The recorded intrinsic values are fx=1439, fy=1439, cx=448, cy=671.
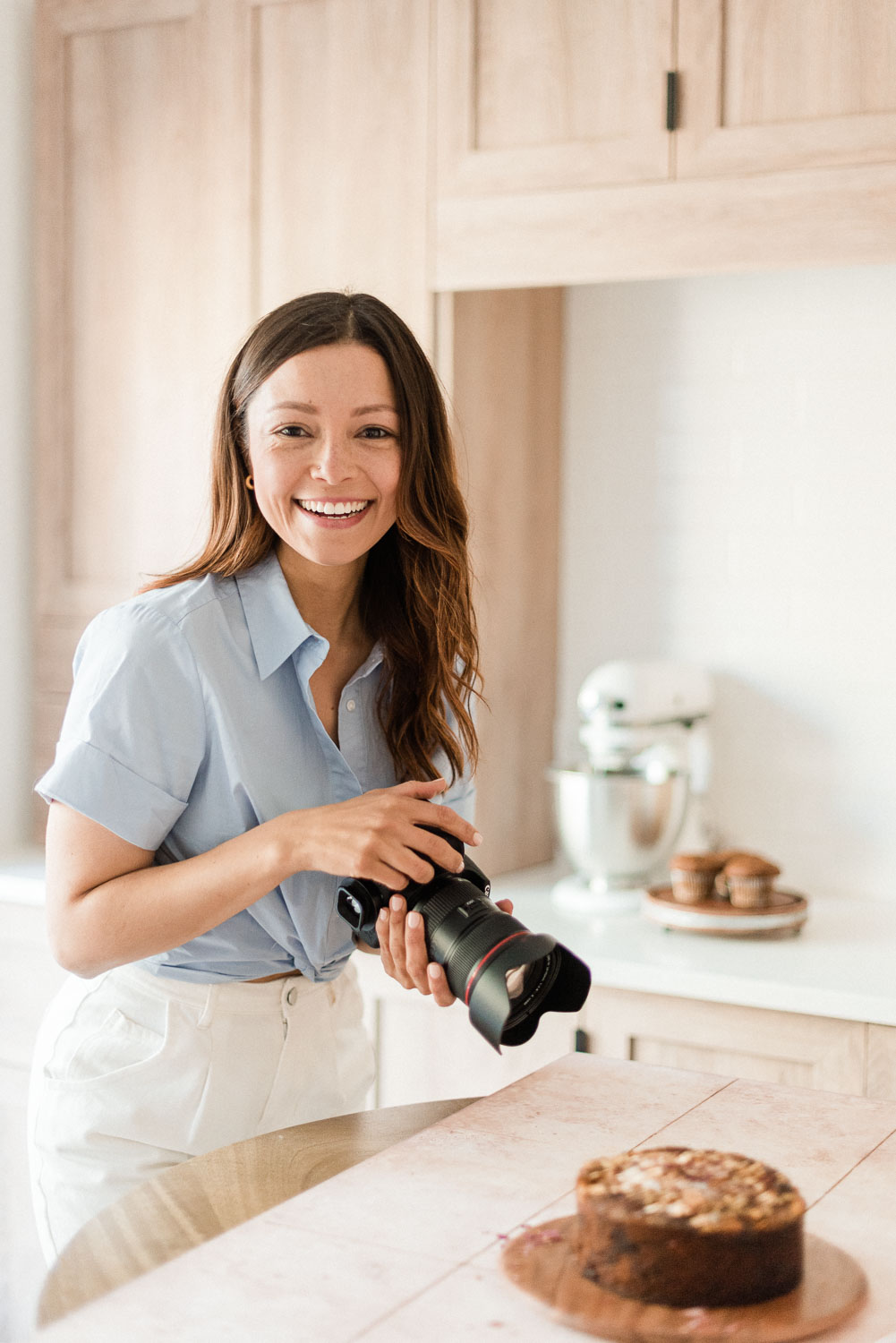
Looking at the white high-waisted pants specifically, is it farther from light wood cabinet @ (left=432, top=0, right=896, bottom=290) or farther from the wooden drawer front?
light wood cabinet @ (left=432, top=0, right=896, bottom=290)

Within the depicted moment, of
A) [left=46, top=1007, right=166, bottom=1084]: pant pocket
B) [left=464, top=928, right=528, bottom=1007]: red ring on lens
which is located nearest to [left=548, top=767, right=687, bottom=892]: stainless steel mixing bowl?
[left=46, top=1007, right=166, bottom=1084]: pant pocket

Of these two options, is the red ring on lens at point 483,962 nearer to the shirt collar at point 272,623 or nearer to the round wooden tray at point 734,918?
the shirt collar at point 272,623

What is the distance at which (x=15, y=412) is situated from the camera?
253 cm

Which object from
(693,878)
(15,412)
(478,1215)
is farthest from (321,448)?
(15,412)

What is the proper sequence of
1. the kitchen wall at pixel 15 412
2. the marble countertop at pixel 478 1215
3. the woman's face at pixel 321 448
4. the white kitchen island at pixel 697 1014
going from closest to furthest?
the marble countertop at pixel 478 1215, the woman's face at pixel 321 448, the white kitchen island at pixel 697 1014, the kitchen wall at pixel 15 412

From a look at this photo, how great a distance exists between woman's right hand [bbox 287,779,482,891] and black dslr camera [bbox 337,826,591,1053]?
0.02 metres

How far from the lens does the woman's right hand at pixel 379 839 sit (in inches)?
43.9

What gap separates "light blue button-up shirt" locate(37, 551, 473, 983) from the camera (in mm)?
1208

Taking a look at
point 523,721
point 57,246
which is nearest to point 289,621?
point 523,721

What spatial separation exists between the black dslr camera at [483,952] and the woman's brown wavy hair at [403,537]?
11.4 inches

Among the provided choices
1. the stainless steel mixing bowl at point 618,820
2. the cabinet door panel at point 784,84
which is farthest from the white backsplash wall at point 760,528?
the cabinet door panel at point 784,84

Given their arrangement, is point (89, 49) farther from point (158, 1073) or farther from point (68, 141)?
point (158, 1073)

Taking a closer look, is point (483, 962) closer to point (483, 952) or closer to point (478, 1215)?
point (483, 952)

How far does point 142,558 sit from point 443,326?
2.18ft
